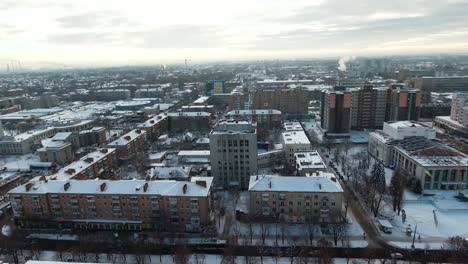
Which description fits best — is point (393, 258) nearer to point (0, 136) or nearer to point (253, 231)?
point (253, 231)

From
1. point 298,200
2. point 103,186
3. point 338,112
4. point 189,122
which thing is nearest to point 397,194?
point 298,200

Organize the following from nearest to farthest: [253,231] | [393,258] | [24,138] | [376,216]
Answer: [393,258] → [253,231] → [376,216] → [24,138]

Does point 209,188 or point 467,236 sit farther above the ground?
point 209,188

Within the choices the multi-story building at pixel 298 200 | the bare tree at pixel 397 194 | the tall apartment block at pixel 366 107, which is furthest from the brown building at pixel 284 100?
the multi-story building at pixel 298 200

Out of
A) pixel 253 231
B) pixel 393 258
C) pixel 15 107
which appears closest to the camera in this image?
pixel 393 258

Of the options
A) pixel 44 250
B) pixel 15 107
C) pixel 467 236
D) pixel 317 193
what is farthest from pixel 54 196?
pixel 15 107
